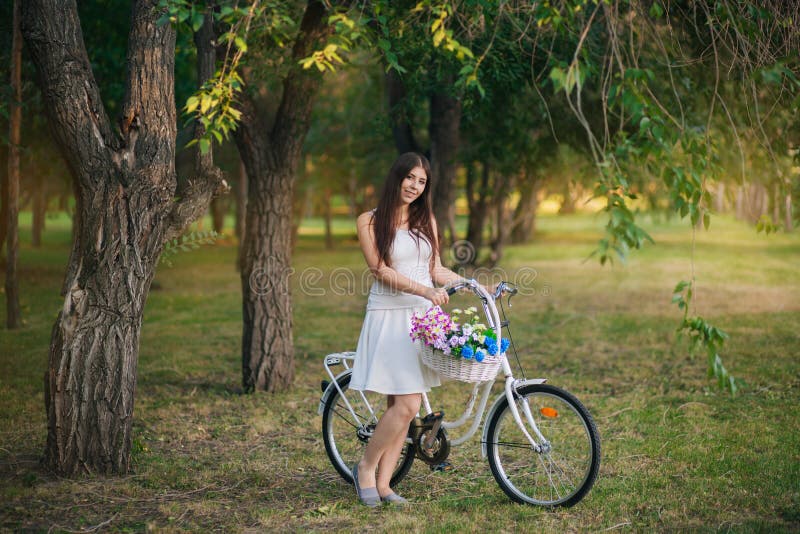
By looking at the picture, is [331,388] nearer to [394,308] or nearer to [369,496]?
Result: [369,496]

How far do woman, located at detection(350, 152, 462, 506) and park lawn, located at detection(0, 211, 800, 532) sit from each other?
0.34 meters

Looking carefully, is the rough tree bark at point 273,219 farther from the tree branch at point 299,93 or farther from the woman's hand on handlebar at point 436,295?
the woman's hand on handlebar at point 436,295

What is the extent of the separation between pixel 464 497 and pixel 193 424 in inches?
108

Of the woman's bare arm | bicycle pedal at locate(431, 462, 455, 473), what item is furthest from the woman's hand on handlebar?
bicycle pedal at locate(431, 462, 455, 473)

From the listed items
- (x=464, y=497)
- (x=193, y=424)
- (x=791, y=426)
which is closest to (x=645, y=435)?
(x=791, y=426)

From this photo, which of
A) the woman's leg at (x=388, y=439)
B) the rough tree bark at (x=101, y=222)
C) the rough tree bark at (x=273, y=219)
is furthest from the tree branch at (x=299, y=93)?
the woman's leg at (x=388, y=439)

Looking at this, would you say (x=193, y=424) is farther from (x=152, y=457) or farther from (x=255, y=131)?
(x=255, y=131)

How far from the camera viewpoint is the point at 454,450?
570cm

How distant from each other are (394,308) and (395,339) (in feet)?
0.58

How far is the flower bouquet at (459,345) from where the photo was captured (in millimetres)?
4004

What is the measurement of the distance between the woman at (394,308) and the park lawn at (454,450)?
336 mm

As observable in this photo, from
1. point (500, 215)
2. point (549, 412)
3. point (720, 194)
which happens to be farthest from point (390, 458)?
point (720, 194)

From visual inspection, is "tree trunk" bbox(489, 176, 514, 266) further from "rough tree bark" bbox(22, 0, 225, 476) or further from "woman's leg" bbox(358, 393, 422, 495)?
"woman's leg" bbox(358, 393, 422, 495)

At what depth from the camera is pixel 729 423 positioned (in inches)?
242
